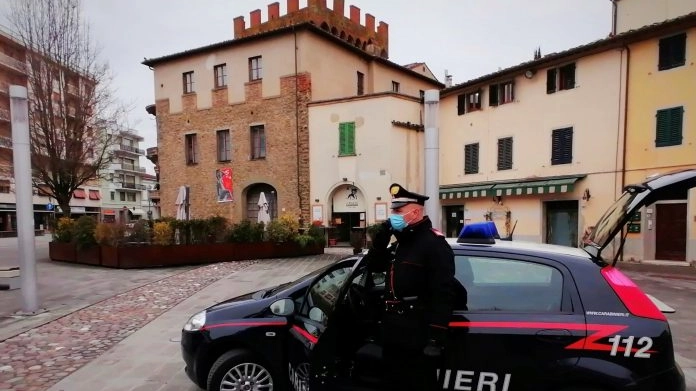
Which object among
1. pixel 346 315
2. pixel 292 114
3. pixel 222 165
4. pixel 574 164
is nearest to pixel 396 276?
pixel 346 315

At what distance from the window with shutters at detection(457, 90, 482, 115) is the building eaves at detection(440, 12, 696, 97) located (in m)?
0.53

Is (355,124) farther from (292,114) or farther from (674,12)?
(674,12)

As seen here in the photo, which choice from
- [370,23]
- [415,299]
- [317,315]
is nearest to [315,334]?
[317,315]

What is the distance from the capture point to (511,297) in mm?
2713

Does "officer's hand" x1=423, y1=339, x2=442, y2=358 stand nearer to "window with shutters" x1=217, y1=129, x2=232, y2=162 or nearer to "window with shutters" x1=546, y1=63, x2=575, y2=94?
"window with shutters" x1=546, y1=63, x2=575, y2=94

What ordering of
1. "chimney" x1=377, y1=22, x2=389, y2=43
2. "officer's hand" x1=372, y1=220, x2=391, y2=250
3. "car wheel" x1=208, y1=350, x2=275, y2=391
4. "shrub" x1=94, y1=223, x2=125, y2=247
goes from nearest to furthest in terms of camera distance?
1. "officer's hand" x1=372, y1=220, x2=391, y2=250
2. "car wheel" x1=208, y1=350, x2=275, y2=391
3. "shrub" x1=94, y1=223, x2=125, y2=247
4. "chimney" x1=377, y1=22, x2=389, y2=43

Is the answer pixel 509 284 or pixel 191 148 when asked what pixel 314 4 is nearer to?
pixel 191 148

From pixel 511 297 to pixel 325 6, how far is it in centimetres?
2393

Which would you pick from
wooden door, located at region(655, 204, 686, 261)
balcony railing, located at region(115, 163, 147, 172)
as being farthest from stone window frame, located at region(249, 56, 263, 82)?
balcony railing, located at region(115, 163, 147, 172)

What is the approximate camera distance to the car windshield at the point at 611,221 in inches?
124

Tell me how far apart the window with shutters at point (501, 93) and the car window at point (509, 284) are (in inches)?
636

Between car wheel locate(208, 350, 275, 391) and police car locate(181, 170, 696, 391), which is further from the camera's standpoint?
car wheel locate(208, 350, 275, 391)

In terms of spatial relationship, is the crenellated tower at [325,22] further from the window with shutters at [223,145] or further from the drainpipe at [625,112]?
the drainpipe at [625,112]

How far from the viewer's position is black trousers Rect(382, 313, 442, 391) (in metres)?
2.42
